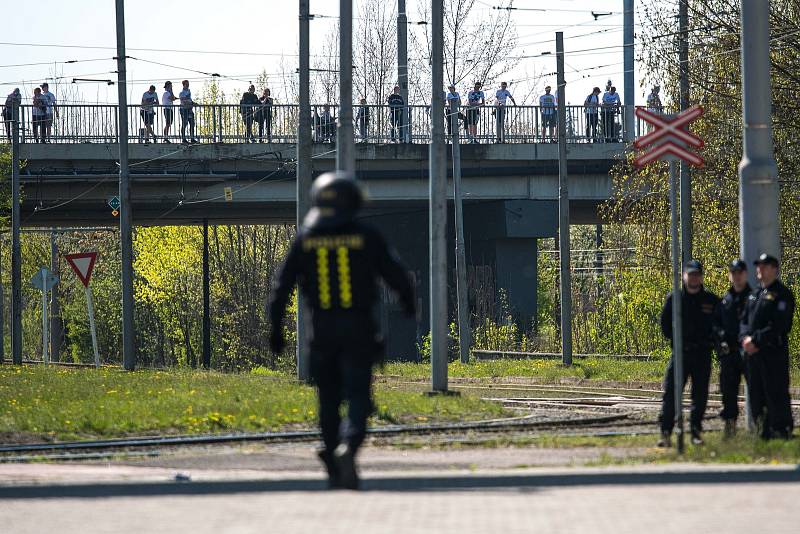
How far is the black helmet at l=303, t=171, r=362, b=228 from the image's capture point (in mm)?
8906

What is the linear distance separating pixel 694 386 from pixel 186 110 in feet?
93.2

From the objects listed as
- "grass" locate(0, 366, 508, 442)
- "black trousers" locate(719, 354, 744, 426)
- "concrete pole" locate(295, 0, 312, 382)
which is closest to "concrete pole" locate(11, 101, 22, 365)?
"concrete pole" locate(295, 0, 312, 382)

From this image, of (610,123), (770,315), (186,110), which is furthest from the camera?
(610,123)

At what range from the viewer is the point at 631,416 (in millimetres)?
19250

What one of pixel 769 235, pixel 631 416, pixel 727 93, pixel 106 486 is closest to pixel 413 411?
pixel 631 416

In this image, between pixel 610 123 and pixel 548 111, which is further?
pixel 610 123

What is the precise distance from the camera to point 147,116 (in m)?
41.1

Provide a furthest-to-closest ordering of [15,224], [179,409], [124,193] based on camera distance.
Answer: [15,224], [124,193], [179,409]

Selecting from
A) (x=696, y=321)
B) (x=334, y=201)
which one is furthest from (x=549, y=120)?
(x=334, y=201)

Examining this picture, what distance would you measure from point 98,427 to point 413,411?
389 cm

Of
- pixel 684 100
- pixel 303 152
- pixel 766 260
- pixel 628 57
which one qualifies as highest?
pixel 628 57

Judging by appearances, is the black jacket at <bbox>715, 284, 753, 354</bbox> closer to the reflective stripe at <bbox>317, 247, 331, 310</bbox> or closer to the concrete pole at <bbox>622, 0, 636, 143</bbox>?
the reflective stripe at <bbox>317, 247, 331, 310</bbox>

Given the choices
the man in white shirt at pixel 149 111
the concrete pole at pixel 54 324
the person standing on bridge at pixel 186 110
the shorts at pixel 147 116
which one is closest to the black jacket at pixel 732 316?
the person standing on bridge at pixel 186 110

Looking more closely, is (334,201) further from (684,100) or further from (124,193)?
(124,193)
